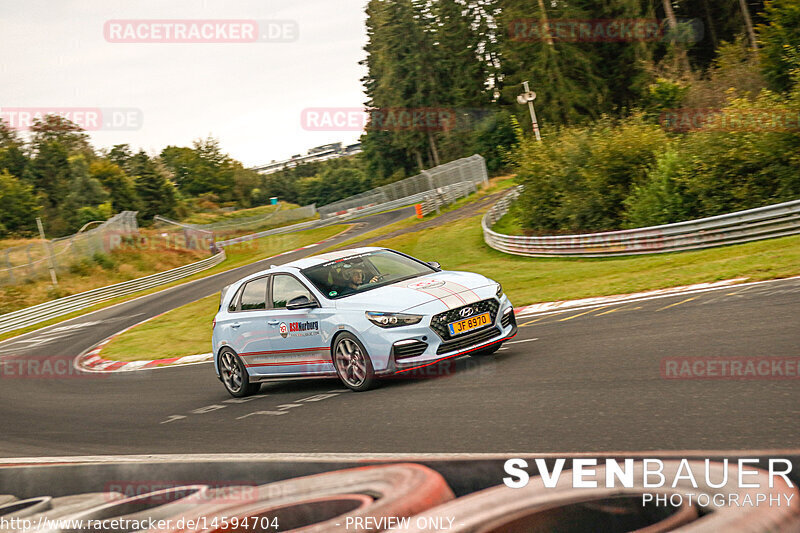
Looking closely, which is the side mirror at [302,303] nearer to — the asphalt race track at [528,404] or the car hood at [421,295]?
the car hood at [421,295]

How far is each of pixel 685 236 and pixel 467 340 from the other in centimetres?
1454

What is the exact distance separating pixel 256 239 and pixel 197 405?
61.7 metres

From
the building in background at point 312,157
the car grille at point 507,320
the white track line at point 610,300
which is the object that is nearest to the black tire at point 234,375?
the car grille at point 507,320

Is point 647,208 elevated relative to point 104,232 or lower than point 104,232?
lower

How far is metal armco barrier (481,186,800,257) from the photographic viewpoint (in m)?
19.2

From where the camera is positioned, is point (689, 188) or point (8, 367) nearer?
point (8, 367)

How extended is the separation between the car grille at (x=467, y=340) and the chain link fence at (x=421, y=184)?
158ft

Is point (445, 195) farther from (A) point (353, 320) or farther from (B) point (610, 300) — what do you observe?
(A) point (353, 320)

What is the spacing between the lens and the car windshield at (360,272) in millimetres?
9508

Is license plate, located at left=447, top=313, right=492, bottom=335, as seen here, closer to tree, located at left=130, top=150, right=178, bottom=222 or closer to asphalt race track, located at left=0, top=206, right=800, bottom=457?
asphalt race track, located at left=0, top=206, right=800, bottom=457

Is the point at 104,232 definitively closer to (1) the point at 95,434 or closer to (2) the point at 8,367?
(2) the point at 8,367

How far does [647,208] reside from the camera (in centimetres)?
2395

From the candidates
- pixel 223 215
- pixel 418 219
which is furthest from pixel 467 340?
pixel 223 215

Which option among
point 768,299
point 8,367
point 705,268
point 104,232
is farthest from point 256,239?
point 768,299
